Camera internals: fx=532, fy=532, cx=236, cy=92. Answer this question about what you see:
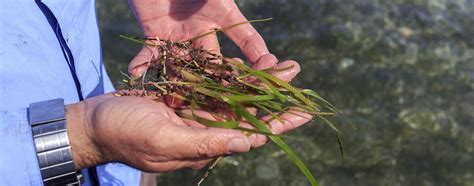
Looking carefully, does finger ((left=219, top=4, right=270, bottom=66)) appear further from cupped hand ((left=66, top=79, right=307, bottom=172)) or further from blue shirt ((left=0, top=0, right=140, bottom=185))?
blue shirt ((left=0, top=0, right=140, bottom=185))

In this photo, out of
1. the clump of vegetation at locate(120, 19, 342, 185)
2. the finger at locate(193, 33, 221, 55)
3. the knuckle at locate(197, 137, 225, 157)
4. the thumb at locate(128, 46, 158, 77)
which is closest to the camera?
the knuckle at locate(197, 137, 225, 157)

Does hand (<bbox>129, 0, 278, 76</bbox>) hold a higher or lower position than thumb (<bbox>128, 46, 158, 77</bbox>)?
higher

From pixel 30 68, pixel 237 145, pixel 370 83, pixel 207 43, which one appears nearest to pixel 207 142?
pixel 237 145

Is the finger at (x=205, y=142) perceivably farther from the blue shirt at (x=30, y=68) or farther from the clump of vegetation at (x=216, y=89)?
the blue shirt at (x=30, y=68)

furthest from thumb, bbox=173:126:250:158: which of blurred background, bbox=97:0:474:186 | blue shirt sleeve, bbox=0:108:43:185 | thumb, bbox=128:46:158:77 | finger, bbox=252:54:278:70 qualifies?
blurred background, bbox=97:0:474:186

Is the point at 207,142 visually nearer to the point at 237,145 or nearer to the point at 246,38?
the point at 237,145

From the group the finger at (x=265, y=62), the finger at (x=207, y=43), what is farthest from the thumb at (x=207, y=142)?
the finger at (x=207, y=43)

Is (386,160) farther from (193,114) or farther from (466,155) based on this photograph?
(193,114)
